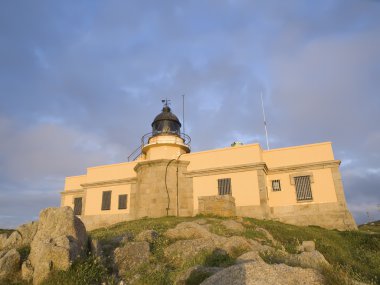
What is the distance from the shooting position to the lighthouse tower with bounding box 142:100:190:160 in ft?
84.7

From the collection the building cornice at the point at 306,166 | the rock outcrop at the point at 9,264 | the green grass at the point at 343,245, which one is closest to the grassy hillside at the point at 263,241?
the green grass at the point at 343,245

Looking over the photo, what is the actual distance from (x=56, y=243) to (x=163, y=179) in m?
16.6

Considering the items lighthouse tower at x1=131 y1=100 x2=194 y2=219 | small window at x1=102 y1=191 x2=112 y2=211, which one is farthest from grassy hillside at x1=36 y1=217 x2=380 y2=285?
small window at x1=102 y1=191 x2=112 y2=211

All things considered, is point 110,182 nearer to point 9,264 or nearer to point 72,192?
point 72,192

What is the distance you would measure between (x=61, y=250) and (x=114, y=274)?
1.53 m

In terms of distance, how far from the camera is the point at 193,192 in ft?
79.4

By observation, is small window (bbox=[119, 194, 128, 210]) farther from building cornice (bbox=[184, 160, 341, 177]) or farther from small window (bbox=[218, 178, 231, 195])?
small window (bbox=[218, 178, 231, 195])

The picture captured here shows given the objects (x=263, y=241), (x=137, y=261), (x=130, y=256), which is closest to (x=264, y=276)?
(x=137, y=261)

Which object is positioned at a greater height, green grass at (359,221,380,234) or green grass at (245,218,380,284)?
green grass at (359,221,380,234)

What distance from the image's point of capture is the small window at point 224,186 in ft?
75.8

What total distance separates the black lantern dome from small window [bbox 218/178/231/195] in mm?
6461

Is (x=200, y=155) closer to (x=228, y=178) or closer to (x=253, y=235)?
(x=228, y=178)

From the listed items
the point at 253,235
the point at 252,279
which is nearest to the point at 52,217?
the point at 252,279

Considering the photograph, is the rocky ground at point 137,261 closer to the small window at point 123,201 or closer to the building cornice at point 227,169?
the building cornice at point 227,169
